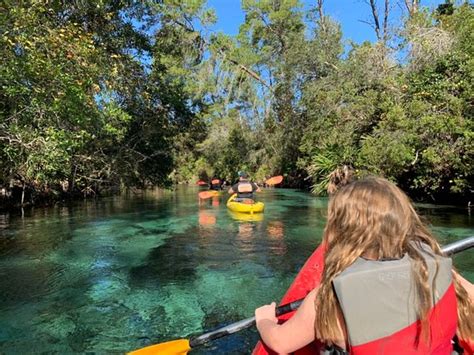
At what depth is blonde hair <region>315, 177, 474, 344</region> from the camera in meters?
1.66

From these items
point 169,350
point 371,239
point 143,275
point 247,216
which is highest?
point 371,239

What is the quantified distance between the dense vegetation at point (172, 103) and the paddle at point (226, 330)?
718 cm

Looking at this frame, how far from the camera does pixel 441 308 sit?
5.53ft

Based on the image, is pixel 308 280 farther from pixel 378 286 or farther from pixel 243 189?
pixel 243 189

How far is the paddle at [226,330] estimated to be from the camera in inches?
86.9

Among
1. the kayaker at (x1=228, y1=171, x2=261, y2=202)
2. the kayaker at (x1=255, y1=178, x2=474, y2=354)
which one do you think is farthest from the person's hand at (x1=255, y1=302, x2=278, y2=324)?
the kayaker at (x1=228, y1=171, x2=261, y2=202)

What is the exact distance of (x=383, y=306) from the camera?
162 centimetres

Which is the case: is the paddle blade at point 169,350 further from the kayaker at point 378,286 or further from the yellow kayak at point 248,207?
the yellow kayak at point 248,207

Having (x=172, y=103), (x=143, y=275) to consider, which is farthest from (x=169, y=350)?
(x=172, y=103)

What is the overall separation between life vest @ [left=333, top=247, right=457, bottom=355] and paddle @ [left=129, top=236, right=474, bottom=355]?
1.84 feet

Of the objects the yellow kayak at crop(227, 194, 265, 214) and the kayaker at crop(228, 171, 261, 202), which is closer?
the yellow kayak at crop(227, 194, 265, 214)

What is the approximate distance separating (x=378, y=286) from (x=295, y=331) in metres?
0.39

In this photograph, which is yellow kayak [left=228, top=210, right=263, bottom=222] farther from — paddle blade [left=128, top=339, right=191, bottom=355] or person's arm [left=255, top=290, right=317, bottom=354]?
person's arm [left=255, top=290, right=317, bottom=354]

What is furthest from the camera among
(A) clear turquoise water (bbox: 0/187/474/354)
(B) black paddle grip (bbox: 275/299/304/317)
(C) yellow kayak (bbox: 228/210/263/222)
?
(C) yellow kayak (bbox: 228/210/263/222)
